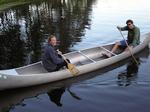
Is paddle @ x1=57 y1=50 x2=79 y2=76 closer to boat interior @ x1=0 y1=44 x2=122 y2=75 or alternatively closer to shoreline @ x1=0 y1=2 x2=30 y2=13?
boat interior @ x1=0 y1=44 x2=122 y2=75

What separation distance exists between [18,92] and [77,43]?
381 inches

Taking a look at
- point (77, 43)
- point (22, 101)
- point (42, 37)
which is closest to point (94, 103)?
point (22, 101)

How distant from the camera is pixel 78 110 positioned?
40.8ft

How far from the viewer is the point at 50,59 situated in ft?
49.9

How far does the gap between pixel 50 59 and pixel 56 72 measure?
0.61m

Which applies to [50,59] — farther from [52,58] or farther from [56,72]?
[56,72]

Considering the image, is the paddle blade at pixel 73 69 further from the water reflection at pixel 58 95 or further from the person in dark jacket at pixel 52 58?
the water reflection at pixel 58 95

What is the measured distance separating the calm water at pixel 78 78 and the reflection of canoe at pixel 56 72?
1.04 ft

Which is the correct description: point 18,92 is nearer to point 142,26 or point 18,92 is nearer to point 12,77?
point 12,77

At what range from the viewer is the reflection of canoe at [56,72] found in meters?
13.8

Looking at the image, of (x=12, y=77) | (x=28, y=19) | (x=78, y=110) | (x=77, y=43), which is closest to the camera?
(x=78, y=110)

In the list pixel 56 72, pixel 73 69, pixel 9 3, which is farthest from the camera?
pixel 9 3

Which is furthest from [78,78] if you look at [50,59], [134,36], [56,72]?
[134,36]

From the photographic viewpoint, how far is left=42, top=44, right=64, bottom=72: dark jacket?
49.0 feet
